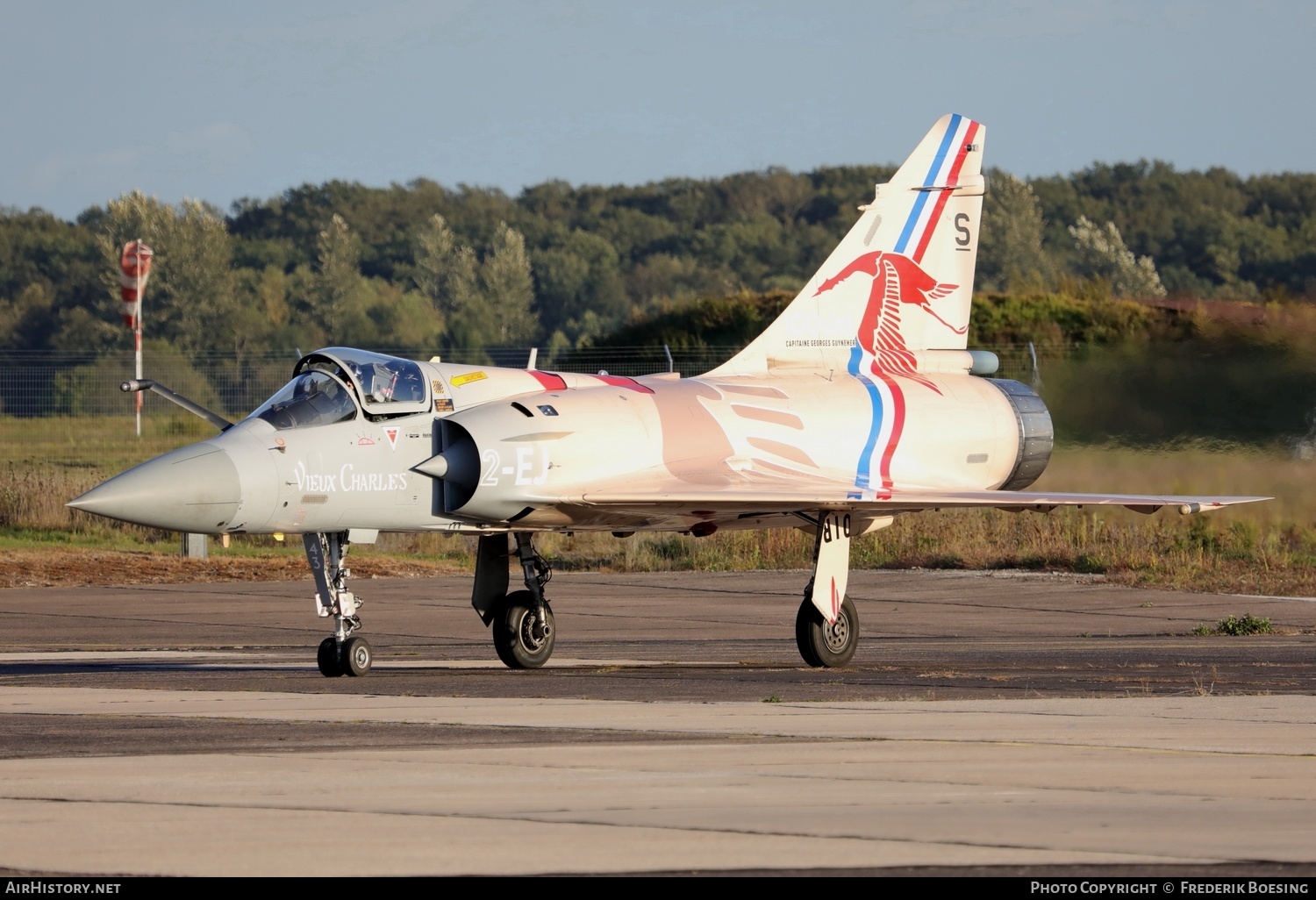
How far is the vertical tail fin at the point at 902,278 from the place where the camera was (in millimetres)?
17938

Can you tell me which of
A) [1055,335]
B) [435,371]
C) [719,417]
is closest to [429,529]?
[435,371]

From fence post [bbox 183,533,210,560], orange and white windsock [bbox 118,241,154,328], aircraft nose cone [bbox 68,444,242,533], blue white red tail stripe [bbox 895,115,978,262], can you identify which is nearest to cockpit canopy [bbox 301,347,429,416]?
aircraft nose cone [bbox 68,444,242,533]

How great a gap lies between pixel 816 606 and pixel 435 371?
3.63 metres

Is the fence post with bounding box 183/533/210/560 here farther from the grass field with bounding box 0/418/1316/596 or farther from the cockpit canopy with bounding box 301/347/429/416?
the cockpit canopy with bounding box 301/347/429/416

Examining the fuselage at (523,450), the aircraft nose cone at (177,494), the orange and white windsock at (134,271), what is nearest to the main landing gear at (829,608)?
the fuselage at (523,450)

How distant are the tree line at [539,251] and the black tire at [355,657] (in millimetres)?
62198

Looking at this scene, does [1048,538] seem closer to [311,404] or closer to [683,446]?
[683,446]

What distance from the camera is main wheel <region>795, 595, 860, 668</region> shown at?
1572 centimetres

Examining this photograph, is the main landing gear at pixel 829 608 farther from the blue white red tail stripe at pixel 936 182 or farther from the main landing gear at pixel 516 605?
the blue white red tail stripe at pixel 936 182

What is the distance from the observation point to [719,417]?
1616cm

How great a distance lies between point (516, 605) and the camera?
15719mm

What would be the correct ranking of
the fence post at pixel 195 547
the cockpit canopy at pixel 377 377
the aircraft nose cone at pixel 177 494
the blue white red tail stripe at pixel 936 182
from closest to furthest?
the aircraft nose cone at pixel 177 494, the cockpit canopy at pixel 377 377, the blue white red tail stripe at pixel 936 182, the fence post at pixel 195 547

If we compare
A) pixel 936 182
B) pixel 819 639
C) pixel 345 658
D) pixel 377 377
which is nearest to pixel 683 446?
pixel 819 639
